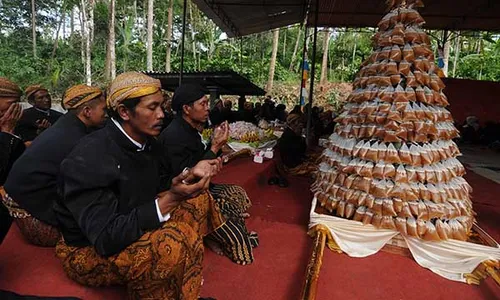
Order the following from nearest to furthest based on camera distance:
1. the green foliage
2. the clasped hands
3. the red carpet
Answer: the clasped hands → the red carpet → the green foliage

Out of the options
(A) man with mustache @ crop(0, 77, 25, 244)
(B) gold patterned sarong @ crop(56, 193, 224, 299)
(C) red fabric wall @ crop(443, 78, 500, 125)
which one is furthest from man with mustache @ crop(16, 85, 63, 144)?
(C) red fabric wall @ crop(443, 78, 500, 125)

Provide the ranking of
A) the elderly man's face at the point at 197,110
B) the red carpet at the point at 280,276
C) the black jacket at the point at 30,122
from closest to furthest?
the red carpet at the point at 280,276, the elderly man's face at the point at 197,110, the black jacket at the point at 30,122

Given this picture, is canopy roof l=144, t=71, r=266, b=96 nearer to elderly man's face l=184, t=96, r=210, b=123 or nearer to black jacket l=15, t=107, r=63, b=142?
black jacket l=15, t=107, r=63, b=142

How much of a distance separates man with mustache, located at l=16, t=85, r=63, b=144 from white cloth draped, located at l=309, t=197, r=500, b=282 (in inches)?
156

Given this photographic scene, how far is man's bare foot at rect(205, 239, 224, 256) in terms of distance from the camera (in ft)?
9.51

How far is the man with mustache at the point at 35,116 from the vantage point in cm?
443

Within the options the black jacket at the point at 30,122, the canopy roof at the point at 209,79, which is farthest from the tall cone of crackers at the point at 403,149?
the canopy roof at the point at 209,79

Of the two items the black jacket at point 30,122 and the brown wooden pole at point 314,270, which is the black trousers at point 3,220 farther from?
the black jacket at point 30,122

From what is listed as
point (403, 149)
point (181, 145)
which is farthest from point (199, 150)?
point (403, 149)

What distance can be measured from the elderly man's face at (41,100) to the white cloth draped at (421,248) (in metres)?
4.08

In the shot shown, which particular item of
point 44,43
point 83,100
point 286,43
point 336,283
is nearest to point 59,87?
point 44,43

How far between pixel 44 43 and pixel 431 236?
3094cm

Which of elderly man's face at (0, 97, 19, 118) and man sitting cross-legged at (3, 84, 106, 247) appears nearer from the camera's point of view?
man sitting cross-legged at (3, 84, 106, 247)

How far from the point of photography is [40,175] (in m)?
2.07
